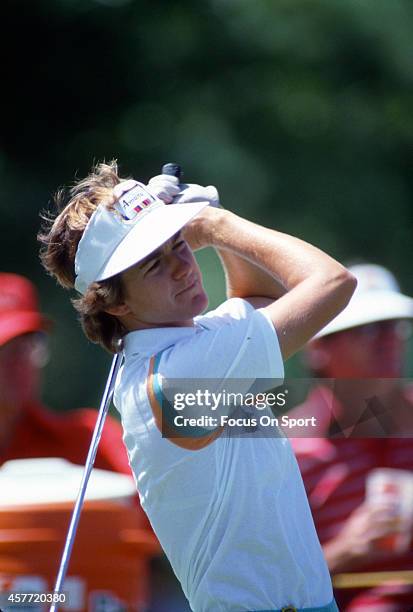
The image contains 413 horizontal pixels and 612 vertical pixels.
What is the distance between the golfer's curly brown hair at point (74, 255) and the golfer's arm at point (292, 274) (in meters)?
0.16

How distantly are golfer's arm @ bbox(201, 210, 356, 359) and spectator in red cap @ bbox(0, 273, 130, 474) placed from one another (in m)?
0.86

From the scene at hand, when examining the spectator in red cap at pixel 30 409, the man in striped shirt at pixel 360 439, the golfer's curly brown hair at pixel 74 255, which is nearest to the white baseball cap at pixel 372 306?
the man in striped shirt at pixel 360 439

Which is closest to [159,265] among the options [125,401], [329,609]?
[125,401]

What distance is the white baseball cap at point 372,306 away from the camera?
7.02ft

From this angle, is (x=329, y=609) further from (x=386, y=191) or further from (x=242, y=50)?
(x=242, y=50)

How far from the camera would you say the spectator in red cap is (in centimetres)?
210

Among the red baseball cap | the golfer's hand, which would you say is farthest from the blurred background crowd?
the golfer's hand

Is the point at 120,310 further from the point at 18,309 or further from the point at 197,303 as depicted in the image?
the point at 18,309

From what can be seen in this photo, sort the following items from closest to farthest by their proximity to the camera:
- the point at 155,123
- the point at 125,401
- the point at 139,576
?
the point at 125,401, the point at 139,576, the point at 155,123

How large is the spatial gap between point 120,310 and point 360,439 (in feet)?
2.95

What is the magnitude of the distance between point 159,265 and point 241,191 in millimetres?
1000

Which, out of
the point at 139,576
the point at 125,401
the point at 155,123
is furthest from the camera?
the point at 155,123

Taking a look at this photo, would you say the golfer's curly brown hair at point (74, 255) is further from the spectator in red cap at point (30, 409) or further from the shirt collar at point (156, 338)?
the spectator in red cap at point (30, 409)

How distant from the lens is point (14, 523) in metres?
2.08
